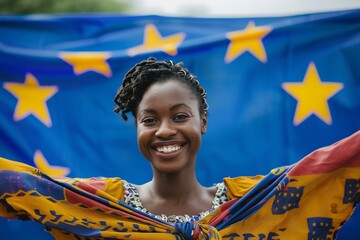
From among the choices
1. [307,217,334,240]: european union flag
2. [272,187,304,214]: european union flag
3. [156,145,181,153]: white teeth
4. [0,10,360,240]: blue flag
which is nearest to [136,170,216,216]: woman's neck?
[156,145,181,153]: white teeth

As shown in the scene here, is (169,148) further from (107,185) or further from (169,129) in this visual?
(107,185)

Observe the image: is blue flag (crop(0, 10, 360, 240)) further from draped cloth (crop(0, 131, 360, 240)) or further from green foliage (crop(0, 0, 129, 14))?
green foliage (crop(0, 0, 129, 14))

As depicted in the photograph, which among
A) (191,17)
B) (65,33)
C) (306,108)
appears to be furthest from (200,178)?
(65,33)

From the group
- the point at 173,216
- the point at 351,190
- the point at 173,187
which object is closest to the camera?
the point at 351,190

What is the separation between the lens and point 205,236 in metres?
2.44

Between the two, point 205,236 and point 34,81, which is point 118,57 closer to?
point 34,81

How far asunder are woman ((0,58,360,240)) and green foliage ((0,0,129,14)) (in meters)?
9.93

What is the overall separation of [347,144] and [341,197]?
0.26m

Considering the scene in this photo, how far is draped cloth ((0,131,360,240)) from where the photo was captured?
94.3 inches

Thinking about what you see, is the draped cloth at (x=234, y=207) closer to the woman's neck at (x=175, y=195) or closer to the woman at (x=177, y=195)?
the woman at (x=177, y=195)

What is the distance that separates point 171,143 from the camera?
2527mm

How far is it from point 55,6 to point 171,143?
10.8 meters

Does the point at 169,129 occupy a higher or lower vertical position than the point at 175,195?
higher

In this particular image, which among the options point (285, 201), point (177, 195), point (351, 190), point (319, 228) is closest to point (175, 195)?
point (177, 195)
